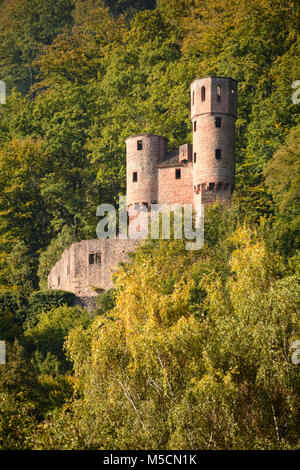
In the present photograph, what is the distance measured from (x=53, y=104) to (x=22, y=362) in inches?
1258

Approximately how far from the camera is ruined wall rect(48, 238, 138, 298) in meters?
48.7

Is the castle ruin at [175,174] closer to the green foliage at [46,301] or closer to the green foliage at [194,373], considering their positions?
the green foliage at [46,301]

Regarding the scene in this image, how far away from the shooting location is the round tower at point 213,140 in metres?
51.3

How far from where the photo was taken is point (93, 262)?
49.3 metres

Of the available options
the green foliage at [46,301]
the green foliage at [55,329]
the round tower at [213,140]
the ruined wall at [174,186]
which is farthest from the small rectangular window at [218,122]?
the green foliage at [55,329]

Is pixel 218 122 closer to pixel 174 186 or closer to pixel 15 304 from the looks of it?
pixel 174 186

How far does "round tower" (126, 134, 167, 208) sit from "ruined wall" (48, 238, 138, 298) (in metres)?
5.66

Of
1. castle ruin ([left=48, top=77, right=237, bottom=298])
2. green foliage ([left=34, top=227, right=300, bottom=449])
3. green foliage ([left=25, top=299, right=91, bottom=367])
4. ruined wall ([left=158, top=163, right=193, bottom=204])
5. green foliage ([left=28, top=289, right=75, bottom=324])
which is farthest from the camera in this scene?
ruined wall ([left=158, top=163, right=193, bottom=204])

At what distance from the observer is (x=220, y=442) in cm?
2461

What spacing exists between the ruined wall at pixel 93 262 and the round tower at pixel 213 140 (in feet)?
18.8

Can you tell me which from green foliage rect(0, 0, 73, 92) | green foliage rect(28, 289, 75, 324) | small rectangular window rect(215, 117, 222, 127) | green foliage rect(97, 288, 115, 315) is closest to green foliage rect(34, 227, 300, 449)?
green foliage rect(97, 288, 115, 315)

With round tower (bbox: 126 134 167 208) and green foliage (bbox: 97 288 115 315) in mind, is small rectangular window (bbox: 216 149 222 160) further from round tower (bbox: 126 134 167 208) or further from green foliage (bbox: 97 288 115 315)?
green foliage (bbox: 97 288 115 315)

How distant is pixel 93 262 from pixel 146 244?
3.28 meters
